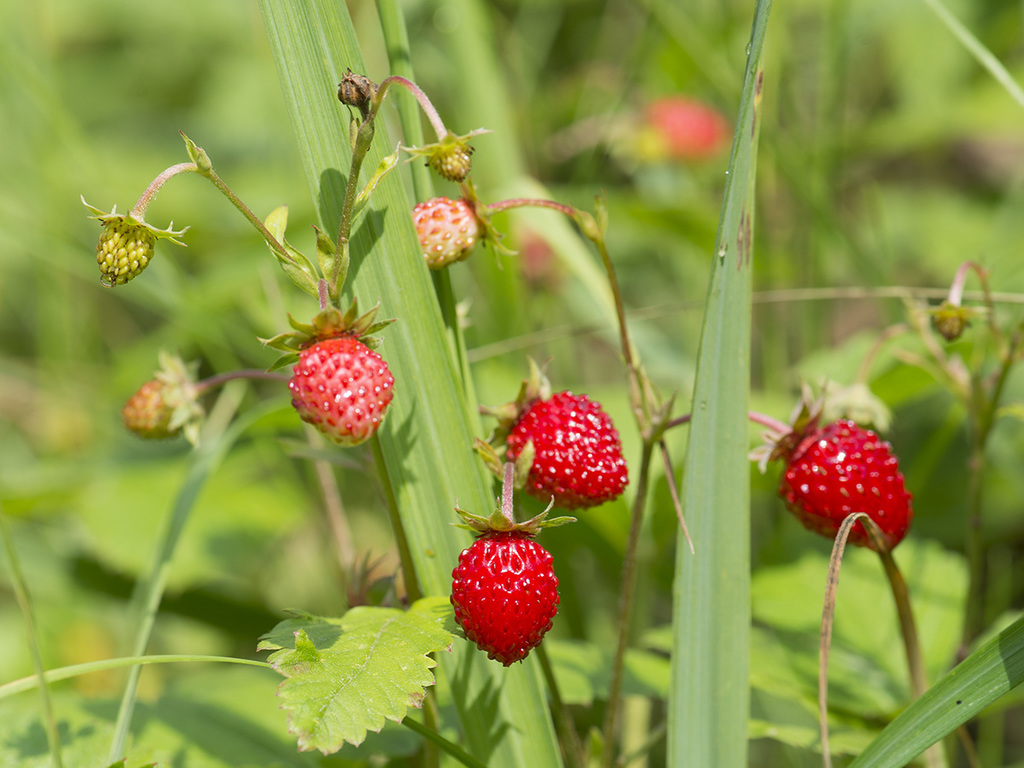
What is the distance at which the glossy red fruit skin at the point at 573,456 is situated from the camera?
0.99 metres

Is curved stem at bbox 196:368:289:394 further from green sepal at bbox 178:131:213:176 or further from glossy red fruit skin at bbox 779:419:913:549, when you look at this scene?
glossy red fruit skin at bbox 779:419:913:549

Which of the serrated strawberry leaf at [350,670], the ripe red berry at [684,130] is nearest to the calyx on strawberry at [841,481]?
the serrated strawberry leaf at [350,670]

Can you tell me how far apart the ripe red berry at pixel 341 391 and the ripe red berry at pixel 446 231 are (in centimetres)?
23

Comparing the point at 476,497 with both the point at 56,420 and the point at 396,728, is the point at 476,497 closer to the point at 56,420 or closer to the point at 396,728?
the point at 396,728

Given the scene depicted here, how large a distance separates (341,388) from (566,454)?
29 centimetres

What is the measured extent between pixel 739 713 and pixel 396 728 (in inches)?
23.5

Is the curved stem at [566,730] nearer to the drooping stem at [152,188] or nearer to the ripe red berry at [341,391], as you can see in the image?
the ripe red berry at [341,391]

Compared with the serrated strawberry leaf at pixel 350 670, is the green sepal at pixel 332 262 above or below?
above

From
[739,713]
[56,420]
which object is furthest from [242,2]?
[739,713]

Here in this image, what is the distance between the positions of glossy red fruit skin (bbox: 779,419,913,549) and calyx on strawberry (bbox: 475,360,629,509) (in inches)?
9.6

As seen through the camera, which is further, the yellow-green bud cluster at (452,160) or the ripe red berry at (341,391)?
the yellow-green bud cluster at (452,160)

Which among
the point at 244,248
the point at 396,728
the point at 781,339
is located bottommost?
the point at 396,728

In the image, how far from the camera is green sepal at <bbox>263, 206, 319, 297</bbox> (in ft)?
2.91

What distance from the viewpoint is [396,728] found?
1.32 meters
